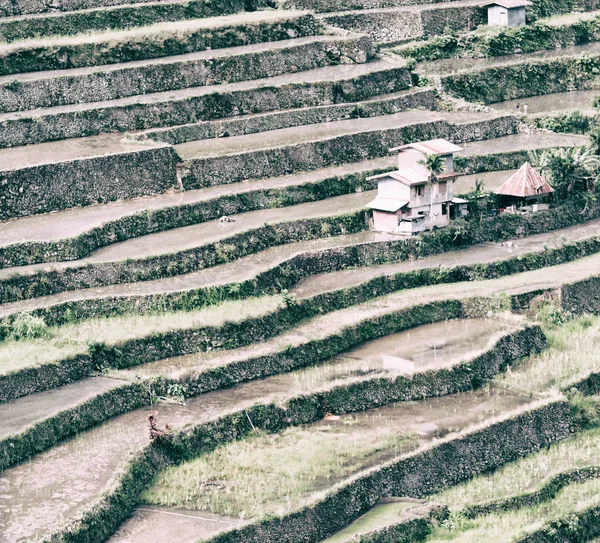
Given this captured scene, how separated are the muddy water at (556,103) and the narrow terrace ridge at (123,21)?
6.94 metres

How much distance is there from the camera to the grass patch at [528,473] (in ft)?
117

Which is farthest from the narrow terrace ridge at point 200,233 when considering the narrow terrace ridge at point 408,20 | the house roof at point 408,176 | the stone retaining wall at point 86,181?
the narrow terrace ridge at point 408,20

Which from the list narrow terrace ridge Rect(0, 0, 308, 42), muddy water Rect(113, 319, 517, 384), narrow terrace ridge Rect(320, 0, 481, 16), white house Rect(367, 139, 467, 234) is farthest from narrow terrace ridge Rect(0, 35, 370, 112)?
muddy water Rect(113, 319, 517, 384)

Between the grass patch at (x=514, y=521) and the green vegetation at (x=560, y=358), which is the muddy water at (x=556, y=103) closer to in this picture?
the green vegetation at (x=560, y=358)

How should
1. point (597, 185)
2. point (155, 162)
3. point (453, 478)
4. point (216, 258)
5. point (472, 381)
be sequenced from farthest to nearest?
point (597, 185), point (155, 162), point (216, 258), point (472, 381), point (453, 478)

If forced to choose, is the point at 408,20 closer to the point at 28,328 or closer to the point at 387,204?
the point at 387,204

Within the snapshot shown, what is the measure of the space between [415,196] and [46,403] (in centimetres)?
1267

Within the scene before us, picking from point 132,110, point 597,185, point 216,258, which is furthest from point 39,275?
point 597,185

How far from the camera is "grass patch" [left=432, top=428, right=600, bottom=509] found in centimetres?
3575

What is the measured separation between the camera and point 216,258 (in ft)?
139

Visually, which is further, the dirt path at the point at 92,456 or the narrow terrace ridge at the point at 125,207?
the narrow terrace ridge at the point at 125,207

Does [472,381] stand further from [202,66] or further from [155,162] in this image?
Result: [202,66]

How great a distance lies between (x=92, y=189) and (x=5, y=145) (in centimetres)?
308

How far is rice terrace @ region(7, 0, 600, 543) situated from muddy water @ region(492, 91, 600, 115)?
0.46ft
